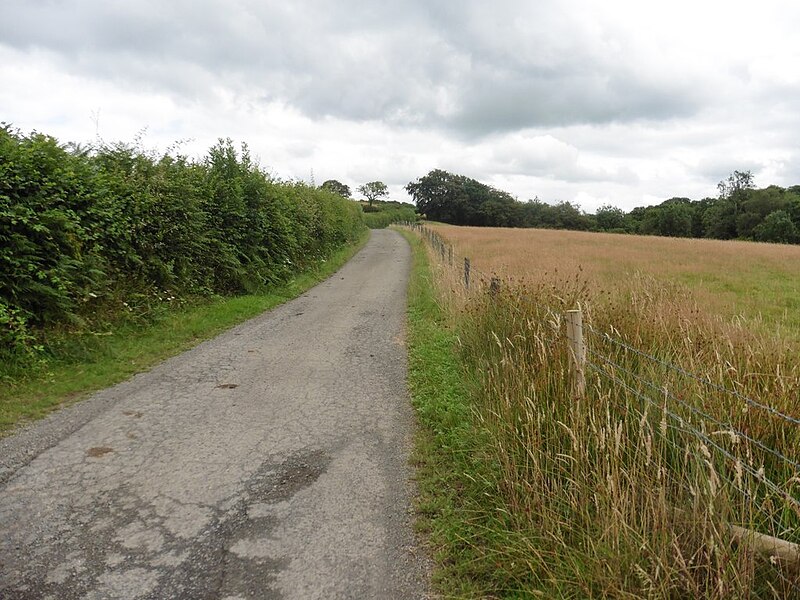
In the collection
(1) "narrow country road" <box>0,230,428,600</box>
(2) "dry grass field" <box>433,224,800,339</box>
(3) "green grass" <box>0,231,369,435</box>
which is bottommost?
(1) "narrow country road" <box>0,230,428,600</box>

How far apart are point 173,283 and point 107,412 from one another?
4.80m

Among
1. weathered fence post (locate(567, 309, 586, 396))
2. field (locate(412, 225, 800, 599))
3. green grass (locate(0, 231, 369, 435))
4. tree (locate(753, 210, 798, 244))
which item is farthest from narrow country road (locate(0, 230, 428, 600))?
tree (locate(753, 210, 798, 244))

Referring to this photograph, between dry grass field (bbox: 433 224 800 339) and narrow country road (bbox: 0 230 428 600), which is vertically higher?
dry grass field (bbox: 433 224 800 339)

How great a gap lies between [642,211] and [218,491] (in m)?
123

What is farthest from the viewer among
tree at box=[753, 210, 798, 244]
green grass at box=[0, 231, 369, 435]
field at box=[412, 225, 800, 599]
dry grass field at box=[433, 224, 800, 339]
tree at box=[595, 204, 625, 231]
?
tree at box=[595, 204, 625, 231]

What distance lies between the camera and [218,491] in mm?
3389

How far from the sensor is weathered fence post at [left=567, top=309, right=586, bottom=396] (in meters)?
3.28

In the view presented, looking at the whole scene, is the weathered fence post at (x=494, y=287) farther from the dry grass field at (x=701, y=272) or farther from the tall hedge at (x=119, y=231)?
the tall hedge at (x=119, y=231)

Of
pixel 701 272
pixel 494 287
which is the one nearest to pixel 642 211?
pixel 701 272

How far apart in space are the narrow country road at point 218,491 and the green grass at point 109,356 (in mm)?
298

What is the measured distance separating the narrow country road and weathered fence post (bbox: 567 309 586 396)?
146 cm

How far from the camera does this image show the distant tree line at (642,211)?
218 ft

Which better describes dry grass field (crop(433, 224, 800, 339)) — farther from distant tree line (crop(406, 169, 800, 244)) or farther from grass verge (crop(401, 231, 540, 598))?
distant tree line (crop(406, 169, 800, 244))

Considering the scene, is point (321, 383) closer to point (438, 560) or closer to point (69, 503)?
point (69, 503)
